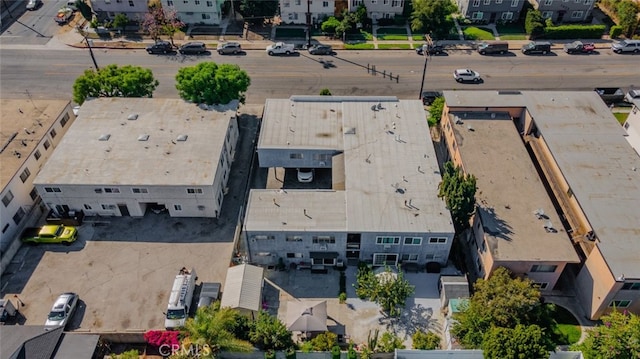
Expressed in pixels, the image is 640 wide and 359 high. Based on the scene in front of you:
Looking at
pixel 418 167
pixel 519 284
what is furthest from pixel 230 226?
pixel 519 284

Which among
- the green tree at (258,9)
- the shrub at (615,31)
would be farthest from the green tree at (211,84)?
the shrub at (615,31)

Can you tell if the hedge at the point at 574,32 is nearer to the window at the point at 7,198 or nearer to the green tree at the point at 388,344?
the green tree at the point at 388,344

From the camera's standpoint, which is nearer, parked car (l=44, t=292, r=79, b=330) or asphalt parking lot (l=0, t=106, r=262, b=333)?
parked car (l=44, t=292, r=79, b=330)

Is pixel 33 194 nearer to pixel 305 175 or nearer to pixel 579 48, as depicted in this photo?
pixel 305 175

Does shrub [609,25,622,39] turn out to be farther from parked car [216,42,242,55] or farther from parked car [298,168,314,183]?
parked car [216,42,242,55]

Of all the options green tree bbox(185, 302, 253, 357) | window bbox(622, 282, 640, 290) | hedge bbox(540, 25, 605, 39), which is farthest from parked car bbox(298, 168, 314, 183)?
hedge bbox(540, 25, 605, 39)

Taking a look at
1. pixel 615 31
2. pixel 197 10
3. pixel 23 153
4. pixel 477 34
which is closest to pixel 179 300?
pixel 23 153
